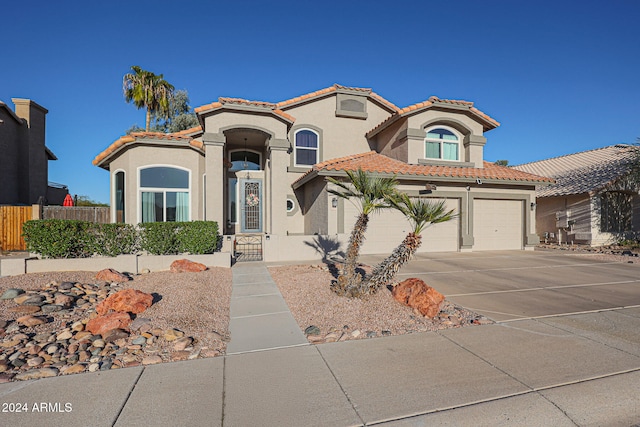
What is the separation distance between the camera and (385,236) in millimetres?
13578

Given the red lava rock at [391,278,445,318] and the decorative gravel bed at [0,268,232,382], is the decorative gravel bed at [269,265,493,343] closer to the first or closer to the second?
the red lava rock at [391,278,445,318]

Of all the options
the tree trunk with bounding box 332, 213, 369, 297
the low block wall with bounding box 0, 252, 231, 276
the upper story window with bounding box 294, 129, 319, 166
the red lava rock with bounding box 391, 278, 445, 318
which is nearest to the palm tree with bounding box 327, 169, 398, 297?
the tree trunk with bounding box 332, 213, 369, 297

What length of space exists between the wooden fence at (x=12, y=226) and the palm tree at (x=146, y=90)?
10.3 m

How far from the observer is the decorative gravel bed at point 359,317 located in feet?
15.9

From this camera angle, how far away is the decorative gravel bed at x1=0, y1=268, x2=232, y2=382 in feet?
12.8

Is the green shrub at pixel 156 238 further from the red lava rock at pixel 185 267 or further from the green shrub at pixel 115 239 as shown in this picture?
the red lava rock at pixel 185 267

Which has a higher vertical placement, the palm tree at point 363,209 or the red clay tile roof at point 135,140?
the red clay tile roof at point 135,140

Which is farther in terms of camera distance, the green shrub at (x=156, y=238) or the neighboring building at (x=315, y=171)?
the neighboring building at (x=315, y=171)

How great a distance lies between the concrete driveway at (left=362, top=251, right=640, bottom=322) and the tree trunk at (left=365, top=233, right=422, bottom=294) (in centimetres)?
167

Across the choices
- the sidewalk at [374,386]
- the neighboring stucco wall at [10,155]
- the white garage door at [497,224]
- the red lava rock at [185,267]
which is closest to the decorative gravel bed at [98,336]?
the sidewalk at [374,386]

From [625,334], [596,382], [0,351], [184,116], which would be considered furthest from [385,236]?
[184,116]

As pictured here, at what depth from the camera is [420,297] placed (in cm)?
565

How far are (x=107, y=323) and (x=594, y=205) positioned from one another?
2178 centimetres

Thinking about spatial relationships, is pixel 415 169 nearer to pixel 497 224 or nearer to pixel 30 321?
pixel 497 224
